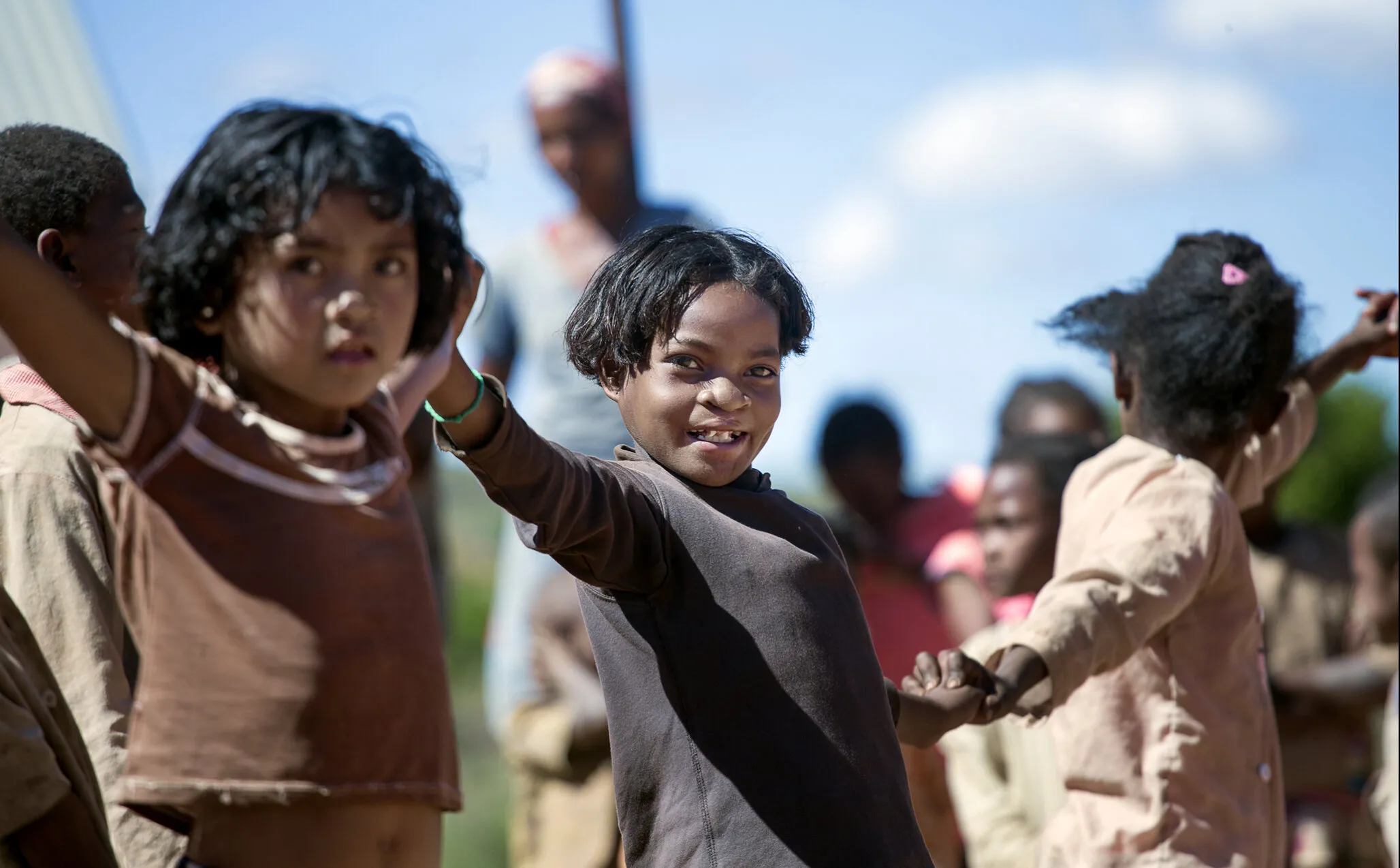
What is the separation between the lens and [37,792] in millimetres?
2350

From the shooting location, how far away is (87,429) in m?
1.91

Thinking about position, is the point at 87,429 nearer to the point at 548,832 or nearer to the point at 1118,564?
the point at 1118,564

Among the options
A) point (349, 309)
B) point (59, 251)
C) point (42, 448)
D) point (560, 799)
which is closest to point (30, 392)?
point (42, 448)

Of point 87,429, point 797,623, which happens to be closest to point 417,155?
point 87,429

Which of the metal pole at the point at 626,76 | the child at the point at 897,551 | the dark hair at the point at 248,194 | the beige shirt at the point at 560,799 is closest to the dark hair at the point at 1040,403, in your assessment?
the child at the point at 897,551

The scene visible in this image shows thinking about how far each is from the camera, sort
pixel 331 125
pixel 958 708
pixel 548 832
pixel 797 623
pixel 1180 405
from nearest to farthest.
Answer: pixel 331 125, pixel 797 623, pixel 958 708, pixel 1180 405, pixel 548 832

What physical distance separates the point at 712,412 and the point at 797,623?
0.36 meters

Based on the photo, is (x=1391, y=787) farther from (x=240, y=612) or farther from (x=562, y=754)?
(x=240, y=612)

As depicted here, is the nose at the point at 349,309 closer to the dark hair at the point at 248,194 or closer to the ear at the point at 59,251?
the dark hair at the point at 248,194

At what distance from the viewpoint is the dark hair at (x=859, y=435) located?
238 inches

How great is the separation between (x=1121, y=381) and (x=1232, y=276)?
0.34 meters

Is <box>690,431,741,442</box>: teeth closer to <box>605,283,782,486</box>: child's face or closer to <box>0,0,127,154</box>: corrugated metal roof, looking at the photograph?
<box>605,283,782,486</box>: child's face

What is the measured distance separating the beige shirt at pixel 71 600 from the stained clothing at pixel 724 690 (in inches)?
29.0

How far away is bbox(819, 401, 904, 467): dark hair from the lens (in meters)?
6.05
